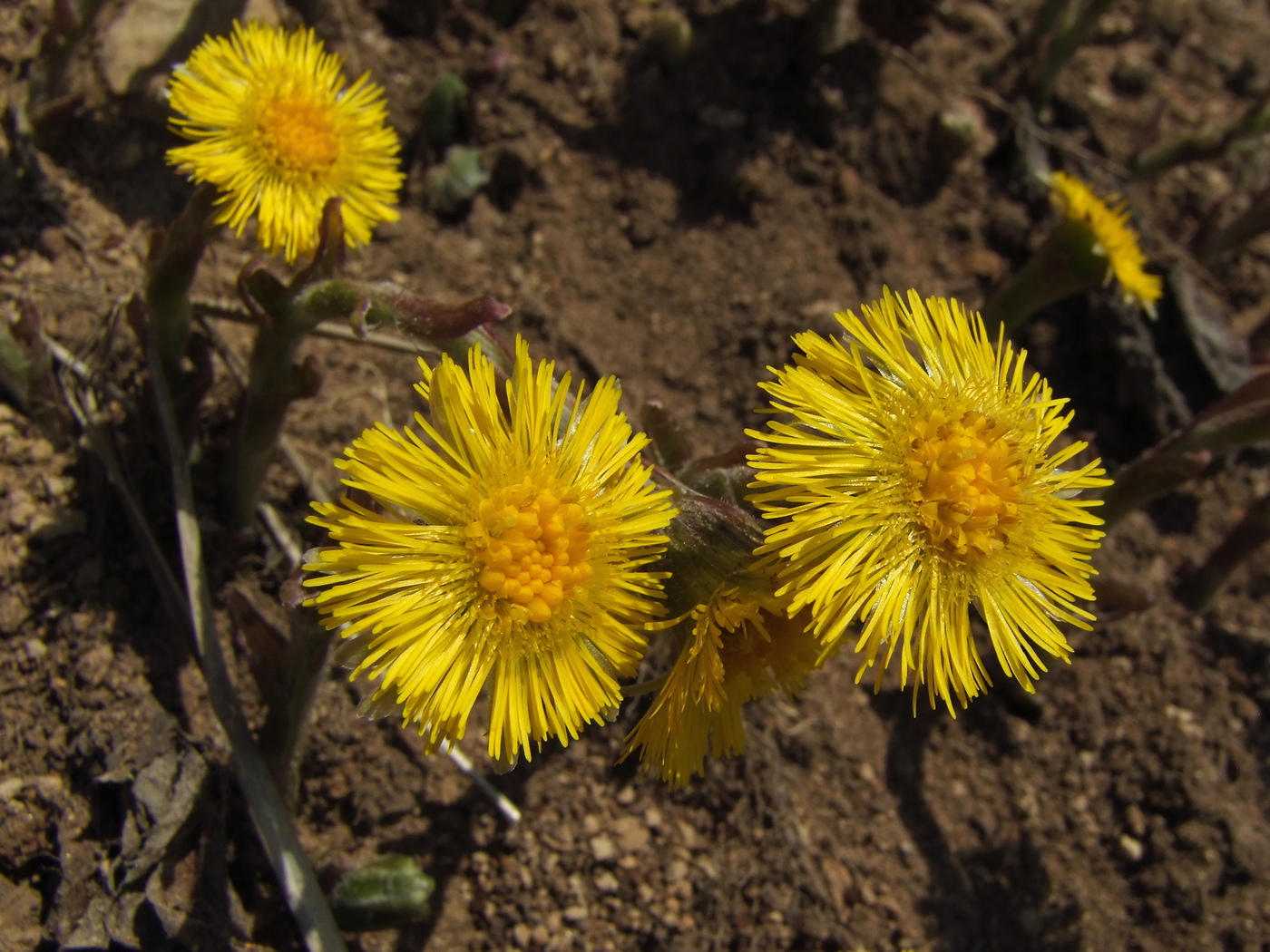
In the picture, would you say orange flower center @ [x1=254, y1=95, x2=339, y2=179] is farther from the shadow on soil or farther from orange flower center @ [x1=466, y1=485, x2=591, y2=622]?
the shadow on soil

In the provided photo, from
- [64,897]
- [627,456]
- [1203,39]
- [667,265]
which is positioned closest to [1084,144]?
[1203,39]

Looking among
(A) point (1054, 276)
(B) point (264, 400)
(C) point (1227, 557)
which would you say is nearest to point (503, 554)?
(B) point (264, 400)

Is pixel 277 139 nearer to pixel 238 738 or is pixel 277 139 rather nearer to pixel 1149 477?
pixel 238 738

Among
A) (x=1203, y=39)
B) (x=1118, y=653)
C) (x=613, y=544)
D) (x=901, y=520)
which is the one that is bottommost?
(x=1118, y=653)

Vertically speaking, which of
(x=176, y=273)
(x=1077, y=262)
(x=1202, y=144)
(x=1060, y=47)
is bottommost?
(x=1077, y=262)

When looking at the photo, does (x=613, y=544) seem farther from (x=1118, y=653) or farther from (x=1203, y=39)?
(x=1203, y=39)

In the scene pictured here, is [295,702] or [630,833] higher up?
[295,702]

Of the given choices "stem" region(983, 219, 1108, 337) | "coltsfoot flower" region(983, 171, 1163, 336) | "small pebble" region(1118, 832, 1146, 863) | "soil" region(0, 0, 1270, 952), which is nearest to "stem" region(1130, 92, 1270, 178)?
"soil" region(0, 0, 1270, 952)
